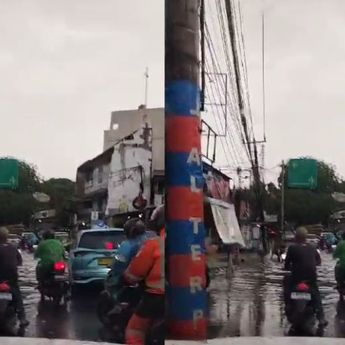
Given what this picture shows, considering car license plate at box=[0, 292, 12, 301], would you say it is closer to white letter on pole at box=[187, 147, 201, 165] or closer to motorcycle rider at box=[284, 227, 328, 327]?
motorcycle rider at box=[284, 227, 328, 327]

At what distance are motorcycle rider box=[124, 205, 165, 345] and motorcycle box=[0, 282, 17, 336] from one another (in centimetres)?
451

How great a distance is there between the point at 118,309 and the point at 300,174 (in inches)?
1260

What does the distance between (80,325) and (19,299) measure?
1028mm

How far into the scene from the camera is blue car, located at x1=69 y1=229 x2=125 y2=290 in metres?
15.5

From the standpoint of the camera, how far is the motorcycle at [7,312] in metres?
11.3

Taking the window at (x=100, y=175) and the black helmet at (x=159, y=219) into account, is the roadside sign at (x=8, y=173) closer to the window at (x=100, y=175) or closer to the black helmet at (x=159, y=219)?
the window at (x=100, y=175)

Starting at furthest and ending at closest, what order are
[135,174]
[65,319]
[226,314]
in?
[135,174], [226,314], [65,319]

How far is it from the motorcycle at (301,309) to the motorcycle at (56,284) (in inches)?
164

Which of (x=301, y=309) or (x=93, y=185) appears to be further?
(x=93, y=185)

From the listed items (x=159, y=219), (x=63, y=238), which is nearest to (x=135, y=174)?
(x=63, y=238)

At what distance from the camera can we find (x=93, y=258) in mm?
15555

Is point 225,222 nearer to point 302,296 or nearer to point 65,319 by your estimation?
point 65,319

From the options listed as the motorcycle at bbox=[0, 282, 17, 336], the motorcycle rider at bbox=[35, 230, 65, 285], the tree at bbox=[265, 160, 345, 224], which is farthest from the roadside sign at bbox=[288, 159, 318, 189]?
the motorcycle at bbox=[0, 282, 17, 336]

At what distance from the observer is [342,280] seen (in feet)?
49.2
